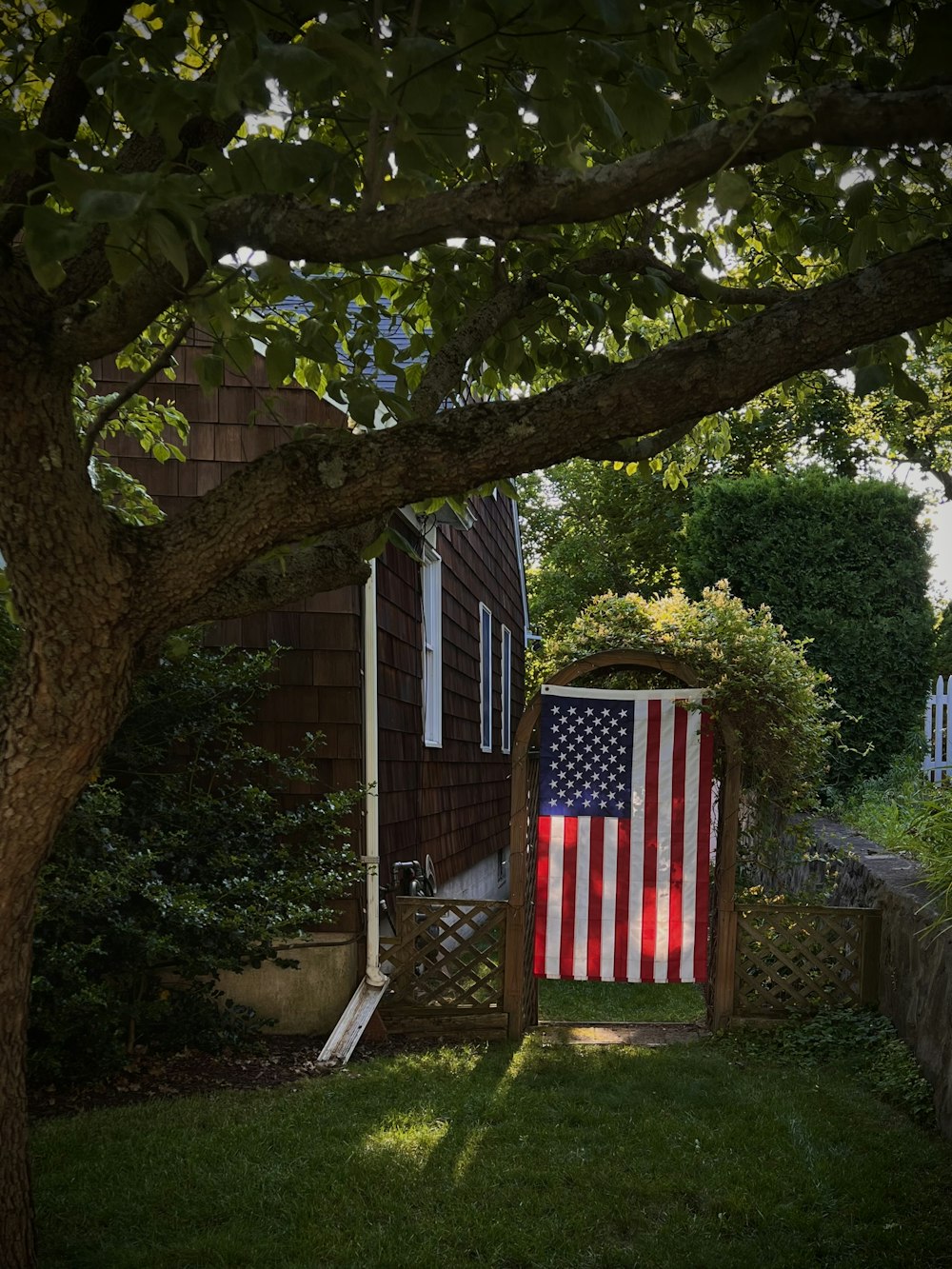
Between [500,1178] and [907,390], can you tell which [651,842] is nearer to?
[500,1178]

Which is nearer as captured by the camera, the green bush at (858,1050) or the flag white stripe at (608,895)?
the green bush at (858,1050)

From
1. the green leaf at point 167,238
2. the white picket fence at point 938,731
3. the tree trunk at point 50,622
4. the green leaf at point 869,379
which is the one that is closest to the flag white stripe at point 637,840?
the green leaf at point 869,379

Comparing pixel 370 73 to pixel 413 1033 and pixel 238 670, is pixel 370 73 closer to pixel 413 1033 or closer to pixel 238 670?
pixel 238 670

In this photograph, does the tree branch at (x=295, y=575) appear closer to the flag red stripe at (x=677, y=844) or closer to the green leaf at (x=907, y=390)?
the green leaf at (x=907, y=390)

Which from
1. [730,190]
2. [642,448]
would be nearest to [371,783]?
[642,448]

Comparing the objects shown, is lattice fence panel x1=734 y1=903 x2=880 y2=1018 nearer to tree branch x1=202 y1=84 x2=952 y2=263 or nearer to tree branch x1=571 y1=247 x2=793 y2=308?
tree branch x1=571 y1=247 x2=793 y2=308

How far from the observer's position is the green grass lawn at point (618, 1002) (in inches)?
303

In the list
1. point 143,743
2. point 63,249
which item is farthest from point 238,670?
point 63,249

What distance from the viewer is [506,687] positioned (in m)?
14.5

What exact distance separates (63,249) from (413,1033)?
18.4ft

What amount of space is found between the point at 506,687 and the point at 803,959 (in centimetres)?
798

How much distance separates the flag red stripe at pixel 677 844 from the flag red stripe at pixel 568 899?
573 millimetres

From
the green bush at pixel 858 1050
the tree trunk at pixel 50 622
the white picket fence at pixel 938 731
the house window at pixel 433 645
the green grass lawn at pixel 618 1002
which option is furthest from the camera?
the white picket fence at pixel 938 731

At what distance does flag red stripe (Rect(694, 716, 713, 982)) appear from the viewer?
6.64 m
